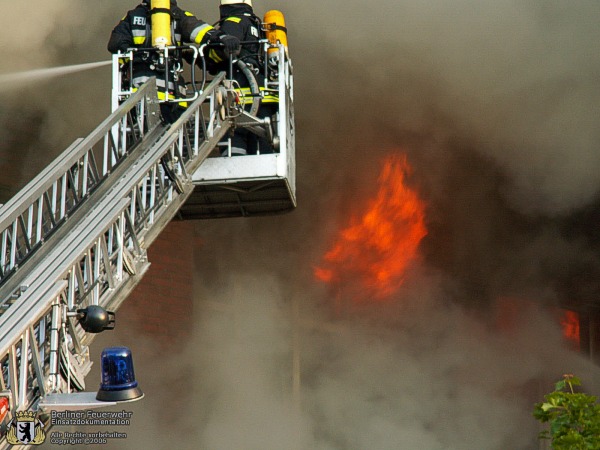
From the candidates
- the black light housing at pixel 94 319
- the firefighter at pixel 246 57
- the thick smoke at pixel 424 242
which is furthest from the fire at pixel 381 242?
the black light housing at pixel 94 319

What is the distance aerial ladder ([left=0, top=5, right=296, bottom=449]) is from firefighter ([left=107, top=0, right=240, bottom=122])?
109 millimetres

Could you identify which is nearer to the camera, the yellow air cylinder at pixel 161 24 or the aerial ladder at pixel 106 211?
the aerial ladder at pixel 106 211

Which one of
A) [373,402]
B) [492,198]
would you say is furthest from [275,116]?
[492,198]

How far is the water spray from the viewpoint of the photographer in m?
7.87

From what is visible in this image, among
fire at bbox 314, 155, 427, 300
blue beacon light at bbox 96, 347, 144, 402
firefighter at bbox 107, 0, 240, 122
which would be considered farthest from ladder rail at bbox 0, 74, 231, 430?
fire at bbox 314, 155, 427, 300

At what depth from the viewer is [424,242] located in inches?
451

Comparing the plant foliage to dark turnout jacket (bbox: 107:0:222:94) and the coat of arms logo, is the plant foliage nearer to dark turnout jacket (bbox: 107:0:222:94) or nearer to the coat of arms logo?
the coat of arms logo

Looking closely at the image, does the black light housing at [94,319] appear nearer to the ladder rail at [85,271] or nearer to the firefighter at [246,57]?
the ladder rail at [85,271]

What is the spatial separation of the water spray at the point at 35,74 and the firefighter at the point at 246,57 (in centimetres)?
145

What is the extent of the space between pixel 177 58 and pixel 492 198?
6439 millimetres

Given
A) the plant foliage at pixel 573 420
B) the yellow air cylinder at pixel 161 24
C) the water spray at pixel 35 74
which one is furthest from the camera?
the water spray at pixel 35 74

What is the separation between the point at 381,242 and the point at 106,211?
22.1ft

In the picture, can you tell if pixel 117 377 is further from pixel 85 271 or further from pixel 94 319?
pixel 85 271

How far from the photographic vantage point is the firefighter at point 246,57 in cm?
655
